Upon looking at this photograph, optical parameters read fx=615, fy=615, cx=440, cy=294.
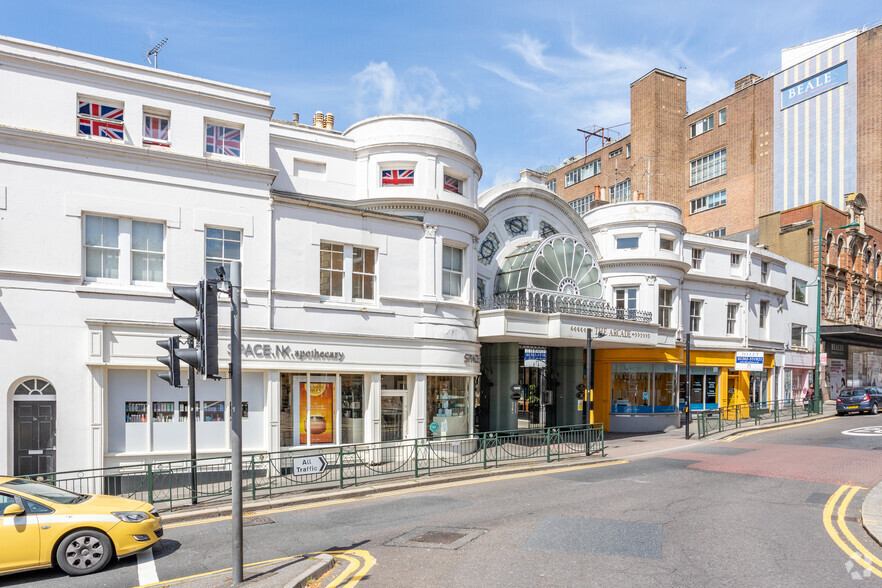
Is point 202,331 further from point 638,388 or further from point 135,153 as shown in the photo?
point 638,388

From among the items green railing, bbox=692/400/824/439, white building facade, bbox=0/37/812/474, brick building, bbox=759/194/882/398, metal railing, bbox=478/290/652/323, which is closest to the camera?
white building facade, bbox=0/37/812/474

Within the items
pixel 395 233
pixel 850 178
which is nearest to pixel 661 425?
pixel 395 233

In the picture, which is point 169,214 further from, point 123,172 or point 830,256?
point 830,256

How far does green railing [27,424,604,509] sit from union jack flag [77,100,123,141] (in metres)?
8.58

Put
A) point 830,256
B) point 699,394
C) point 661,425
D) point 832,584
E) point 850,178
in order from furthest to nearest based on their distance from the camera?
point 850,178 < point 830,256 < point 699,394 < point 661,425 < point 832,584

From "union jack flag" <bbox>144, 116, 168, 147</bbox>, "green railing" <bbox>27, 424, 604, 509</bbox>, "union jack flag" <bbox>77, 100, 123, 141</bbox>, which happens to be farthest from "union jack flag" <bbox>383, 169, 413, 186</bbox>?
"green railing" <bbox>27, 424, 604, 509</bbox>

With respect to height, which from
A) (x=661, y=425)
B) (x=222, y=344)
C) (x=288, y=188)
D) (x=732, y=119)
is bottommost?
(x=661, y=425)

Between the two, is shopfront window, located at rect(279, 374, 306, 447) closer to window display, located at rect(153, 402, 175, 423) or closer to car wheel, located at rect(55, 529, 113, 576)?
window display, located at rect(153, 402, 175, 423)

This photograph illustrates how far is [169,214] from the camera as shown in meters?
16.5

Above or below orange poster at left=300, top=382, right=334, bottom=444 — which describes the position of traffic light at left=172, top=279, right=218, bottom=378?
above

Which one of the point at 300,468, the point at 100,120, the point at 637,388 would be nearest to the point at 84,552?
the point at 300,468

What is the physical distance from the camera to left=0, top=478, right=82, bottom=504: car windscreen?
914 centimetres

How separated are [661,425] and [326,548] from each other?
74.3 feet

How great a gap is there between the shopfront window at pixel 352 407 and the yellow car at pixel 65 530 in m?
9.39
